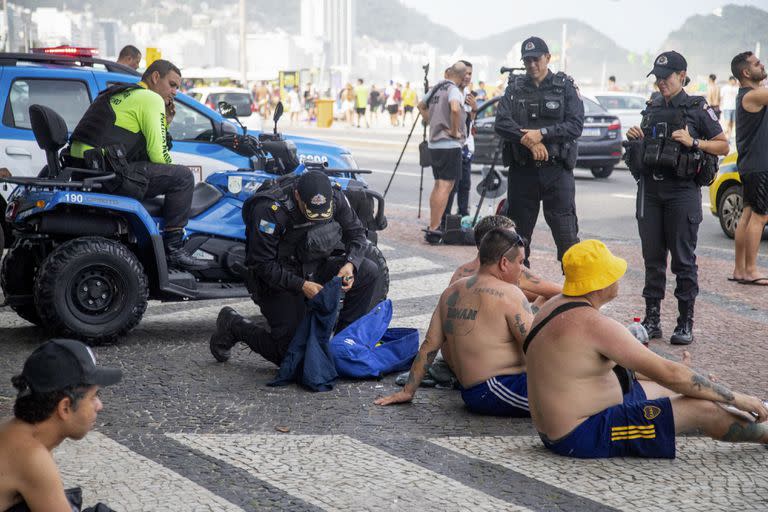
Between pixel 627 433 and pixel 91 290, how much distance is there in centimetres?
382

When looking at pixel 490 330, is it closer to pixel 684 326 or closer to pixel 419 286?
pixel 684 326

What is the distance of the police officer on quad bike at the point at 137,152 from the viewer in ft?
24.4

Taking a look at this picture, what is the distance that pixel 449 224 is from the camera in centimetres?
1195

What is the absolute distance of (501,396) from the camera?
568 cm

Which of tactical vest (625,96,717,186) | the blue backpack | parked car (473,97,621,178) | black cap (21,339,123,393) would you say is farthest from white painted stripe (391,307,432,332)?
parked car (473,97,621,178)

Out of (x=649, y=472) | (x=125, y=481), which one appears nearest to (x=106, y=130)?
(x=125, y=481)

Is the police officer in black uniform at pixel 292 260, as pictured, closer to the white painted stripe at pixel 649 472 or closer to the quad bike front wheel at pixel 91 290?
the quad bike front wheel at pixel 91 290

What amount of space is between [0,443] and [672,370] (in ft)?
9.26

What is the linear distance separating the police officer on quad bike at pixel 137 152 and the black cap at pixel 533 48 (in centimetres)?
270

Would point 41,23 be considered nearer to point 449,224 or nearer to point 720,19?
point 449,224

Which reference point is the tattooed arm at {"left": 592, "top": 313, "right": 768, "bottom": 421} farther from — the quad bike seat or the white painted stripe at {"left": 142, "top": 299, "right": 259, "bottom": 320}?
the white painted stripe at {"left": 142, "top": 299, "right": 259, "bottom": 320}

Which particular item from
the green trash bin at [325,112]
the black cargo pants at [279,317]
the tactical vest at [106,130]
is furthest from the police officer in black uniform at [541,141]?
the green trash bin at [325,112]

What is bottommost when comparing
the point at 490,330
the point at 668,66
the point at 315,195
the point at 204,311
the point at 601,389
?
the point at 204,311

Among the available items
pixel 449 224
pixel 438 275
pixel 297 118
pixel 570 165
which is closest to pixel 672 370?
pixel 570 165
